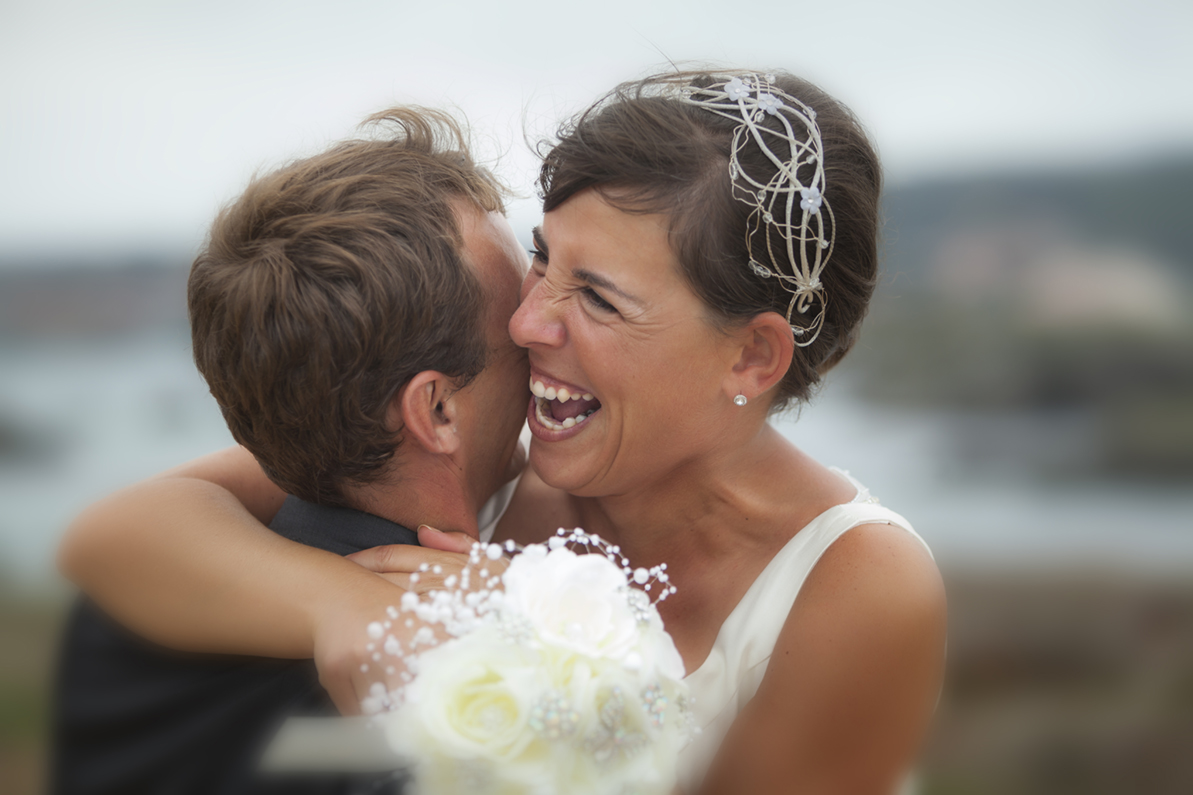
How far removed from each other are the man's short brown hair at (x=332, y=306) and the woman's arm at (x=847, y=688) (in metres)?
1.12

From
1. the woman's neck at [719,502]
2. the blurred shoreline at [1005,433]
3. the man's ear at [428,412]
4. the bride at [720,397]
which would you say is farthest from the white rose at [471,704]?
the blurred shoreline at [1005,433]

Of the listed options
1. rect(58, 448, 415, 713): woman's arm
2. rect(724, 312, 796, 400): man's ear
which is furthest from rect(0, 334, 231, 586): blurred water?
rect(724, 312, 796, 400): man's ear

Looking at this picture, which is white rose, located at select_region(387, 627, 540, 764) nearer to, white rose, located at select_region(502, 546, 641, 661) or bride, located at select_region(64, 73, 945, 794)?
white rose, located at select_region(502, 546, 641, 661)

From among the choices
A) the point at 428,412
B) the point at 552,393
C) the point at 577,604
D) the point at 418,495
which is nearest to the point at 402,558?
the point at 418,495

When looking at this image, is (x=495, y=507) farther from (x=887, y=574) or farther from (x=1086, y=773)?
(x=1086, y=773)

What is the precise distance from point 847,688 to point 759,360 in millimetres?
890

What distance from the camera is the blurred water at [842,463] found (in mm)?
6285

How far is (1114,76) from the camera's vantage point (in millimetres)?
6148

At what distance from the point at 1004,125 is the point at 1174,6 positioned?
146cm

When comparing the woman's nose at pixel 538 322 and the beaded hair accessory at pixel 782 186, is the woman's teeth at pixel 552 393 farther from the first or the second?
the beaded hair accessory at pixel 782 186

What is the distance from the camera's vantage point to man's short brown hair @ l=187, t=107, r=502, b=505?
1931mm

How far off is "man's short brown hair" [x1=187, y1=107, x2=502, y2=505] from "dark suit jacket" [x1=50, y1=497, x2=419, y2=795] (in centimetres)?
50

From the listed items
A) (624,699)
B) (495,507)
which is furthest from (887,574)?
(495,507)

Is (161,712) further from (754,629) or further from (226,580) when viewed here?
(754,629)
